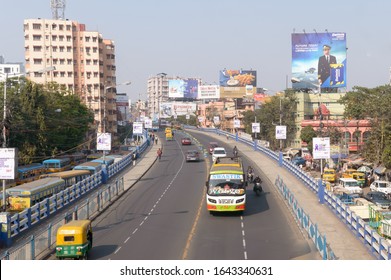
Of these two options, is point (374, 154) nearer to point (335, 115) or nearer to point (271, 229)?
point (271, 229)

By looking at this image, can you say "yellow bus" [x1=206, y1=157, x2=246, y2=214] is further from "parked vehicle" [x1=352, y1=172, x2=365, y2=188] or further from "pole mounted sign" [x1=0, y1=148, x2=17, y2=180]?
"parked vehicle" [x1=352, y1=172, x2=365, y2=188]

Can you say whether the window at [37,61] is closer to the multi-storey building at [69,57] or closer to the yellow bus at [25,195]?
the multi-storey building at [69,57]

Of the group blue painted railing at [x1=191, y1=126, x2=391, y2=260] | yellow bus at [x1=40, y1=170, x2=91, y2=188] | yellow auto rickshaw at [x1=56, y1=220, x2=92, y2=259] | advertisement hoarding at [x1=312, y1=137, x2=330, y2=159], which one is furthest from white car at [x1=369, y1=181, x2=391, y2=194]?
yellow auto rickshaw at [x1=56, y1=220, x2=92, y2=259]

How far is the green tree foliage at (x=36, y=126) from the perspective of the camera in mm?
59281

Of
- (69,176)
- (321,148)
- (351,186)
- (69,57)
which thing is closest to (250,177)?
(321,148)

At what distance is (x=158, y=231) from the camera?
26.5 m

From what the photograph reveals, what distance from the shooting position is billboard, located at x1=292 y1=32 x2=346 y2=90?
374 feet

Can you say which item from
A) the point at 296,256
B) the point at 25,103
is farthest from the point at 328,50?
the point at 296,256

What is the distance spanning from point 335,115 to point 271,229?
87751 mm

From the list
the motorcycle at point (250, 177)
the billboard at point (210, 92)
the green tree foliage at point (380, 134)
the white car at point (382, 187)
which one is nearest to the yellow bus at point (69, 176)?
the motorcycle at point (250, 177)

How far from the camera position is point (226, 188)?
29.5m

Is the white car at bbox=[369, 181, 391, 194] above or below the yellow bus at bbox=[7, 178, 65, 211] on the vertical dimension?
below

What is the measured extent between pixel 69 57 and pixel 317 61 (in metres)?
58.9

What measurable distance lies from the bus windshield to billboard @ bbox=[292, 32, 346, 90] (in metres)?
88.3
